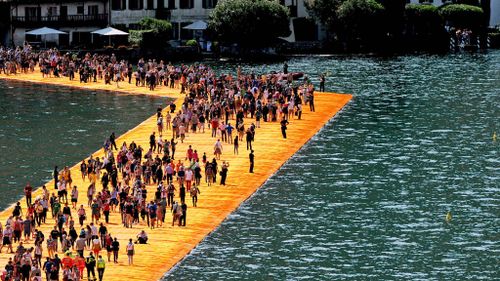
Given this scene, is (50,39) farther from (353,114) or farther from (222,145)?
(222,145)

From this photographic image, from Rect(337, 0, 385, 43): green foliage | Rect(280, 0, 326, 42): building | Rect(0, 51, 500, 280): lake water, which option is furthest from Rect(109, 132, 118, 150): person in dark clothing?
Rect(280, 0, 326, 42): building

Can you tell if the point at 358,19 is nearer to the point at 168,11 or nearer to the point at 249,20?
the point at 249,20

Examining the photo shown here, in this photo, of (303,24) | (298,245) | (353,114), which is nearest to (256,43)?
(303,24)

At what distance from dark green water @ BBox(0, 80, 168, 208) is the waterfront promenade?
189 centimetres

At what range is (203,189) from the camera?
8594 cm

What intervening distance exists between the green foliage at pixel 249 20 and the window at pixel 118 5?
18.1m

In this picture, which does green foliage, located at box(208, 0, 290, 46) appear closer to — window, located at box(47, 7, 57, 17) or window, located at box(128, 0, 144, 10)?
window, located at box(128, 0, 144, 10)

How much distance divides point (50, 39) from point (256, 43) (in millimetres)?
30027

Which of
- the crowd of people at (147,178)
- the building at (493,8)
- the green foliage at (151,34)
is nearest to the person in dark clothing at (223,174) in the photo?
the crowd of people at (147,178)

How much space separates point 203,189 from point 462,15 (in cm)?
11192

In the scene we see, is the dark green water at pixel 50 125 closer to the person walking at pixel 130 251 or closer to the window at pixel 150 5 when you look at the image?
the person walking at pixel 130 251

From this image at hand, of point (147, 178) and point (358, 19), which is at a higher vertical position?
point (358, 19)

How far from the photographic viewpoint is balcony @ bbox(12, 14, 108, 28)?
186750 millimetres

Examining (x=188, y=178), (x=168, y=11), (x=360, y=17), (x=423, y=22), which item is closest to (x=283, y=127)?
(x=188, y=178)
